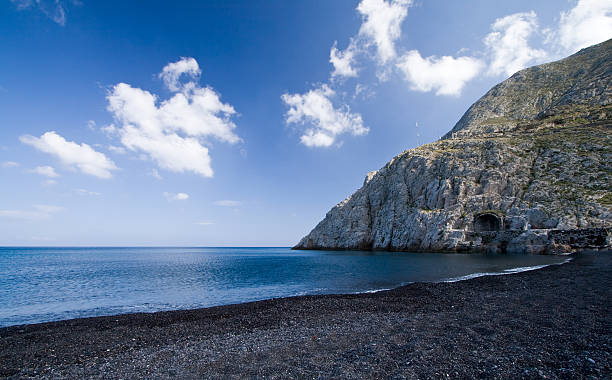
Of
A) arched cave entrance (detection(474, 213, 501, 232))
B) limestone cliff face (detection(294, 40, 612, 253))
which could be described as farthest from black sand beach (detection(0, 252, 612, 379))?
arched cave entrance (detection(474, 213, 501, 232))

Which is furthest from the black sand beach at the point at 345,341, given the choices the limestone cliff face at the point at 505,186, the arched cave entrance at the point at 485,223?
the arched cave entrance at the point at 485,223

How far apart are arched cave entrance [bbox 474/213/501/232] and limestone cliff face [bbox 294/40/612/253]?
0.29 metres

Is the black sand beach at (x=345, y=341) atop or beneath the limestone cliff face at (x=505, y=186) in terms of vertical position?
beneath

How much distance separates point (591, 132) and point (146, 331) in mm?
119803

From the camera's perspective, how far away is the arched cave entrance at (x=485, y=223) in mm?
75156

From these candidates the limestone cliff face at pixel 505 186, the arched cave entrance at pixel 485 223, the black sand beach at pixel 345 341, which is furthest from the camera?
the arched cave entrance at pixel 485 223

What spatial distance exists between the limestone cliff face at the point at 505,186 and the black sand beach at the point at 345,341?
57789 mm

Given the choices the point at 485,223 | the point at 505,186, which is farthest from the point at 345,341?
the point at 505,186

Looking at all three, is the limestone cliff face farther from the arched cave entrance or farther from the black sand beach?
the black sand beach

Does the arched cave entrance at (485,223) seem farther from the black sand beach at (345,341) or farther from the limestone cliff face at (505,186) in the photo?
the black sand beach at (345,341)

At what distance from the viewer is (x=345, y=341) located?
1129 cm

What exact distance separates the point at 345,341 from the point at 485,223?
83477 millimetres

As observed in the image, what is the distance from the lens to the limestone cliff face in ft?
214

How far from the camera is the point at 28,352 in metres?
12.0
